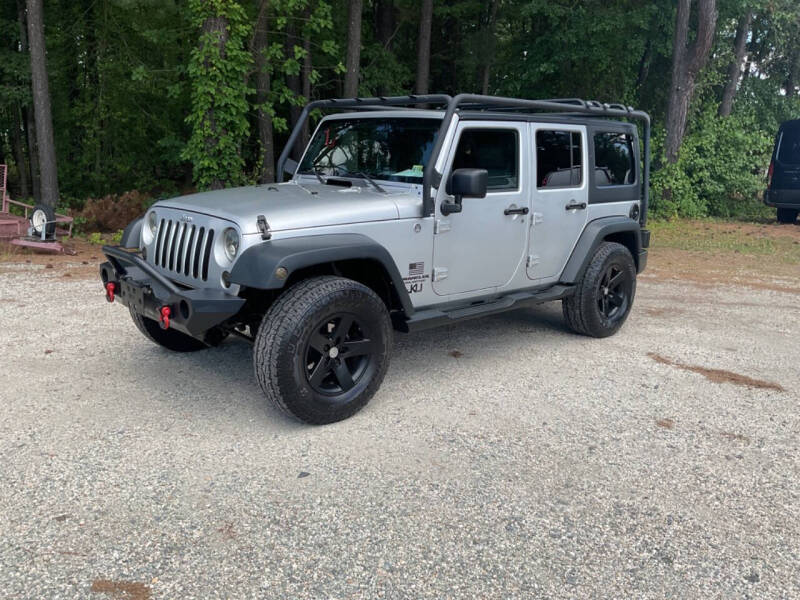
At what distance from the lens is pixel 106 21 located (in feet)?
55.5

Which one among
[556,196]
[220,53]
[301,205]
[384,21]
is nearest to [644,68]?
[384,21]

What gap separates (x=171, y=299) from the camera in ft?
12.8

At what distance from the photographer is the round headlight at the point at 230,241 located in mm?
4004

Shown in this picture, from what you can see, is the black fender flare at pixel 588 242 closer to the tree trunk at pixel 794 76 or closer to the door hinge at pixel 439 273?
the door hinge at pixel 439 273

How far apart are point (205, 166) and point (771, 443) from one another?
9.86 meters

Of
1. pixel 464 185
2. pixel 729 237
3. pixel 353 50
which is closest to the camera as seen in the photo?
pixel 464 185

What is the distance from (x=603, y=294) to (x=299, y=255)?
334cm

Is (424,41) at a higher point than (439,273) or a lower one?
higher

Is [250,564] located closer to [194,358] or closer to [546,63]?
[194,358]

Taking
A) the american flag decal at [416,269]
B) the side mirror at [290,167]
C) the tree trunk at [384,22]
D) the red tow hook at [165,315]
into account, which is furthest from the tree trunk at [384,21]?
the red tow hook at [165,315]

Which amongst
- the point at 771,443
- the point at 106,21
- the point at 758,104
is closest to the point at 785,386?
the point at 771,443

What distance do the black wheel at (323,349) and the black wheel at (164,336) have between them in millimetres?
1613

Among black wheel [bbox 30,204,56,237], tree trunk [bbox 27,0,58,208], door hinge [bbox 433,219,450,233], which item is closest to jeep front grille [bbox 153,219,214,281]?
door hinge [bbox 433,219,450,233]

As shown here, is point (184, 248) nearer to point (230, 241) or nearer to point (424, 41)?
point (230, 241)
